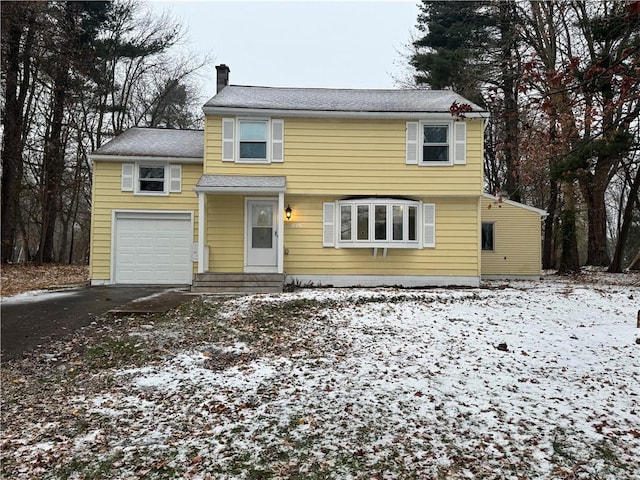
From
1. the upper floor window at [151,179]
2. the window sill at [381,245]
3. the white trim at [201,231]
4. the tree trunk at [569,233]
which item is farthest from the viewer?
the tree trunk at [569,233]

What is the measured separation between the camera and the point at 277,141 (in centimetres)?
1141

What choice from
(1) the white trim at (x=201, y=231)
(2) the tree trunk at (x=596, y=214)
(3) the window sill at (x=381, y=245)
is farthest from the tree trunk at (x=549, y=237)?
(1) the white trim at (x=201, y=231)

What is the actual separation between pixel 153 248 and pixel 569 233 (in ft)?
49.3

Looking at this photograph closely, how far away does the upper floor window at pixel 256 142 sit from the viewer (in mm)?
11305

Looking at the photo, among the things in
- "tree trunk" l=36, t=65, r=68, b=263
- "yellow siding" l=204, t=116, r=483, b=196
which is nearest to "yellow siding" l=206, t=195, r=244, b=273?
"yellow siding" l=204, t=116, r=483, b=196

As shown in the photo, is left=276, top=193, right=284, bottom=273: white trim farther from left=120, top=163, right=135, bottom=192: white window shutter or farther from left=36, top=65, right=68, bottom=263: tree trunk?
left=36, top=65, right=68, bottom=263: tree trunk

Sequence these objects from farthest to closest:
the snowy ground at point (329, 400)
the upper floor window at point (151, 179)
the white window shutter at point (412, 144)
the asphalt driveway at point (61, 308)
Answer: the upper floor window at point (151, 179), the white window shutter at point (412, 144), the asphalt driveway at point (61, 308), the snowy ground at point (329, 400)

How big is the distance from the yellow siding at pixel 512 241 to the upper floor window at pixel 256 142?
28.4 ft

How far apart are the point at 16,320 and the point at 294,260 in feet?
21.1

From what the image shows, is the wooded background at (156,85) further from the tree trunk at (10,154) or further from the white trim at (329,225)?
the white trim at (329,225)

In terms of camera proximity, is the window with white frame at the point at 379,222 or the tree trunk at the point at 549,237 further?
the tree trunk at the point at 549,237

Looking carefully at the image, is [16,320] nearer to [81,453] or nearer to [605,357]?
[81,453]

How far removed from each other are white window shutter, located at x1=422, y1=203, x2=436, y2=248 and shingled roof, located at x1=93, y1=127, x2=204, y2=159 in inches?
267

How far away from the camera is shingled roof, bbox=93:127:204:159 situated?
11.8 metres
